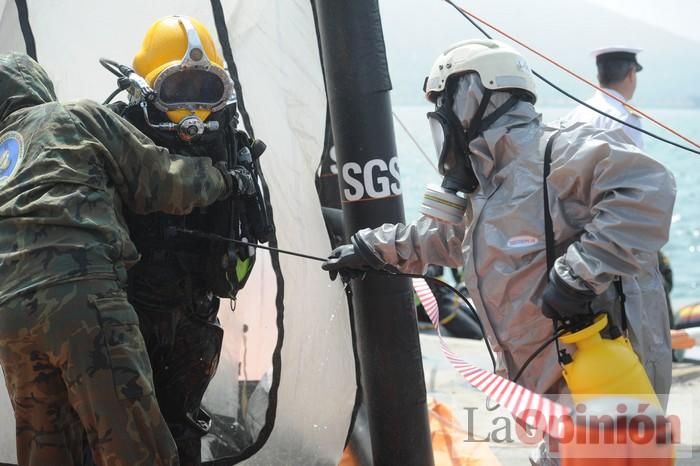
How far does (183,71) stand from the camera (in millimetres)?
3633

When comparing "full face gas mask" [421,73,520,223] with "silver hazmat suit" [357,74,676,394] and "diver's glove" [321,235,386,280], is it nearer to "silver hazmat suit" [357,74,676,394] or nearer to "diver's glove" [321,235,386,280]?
"silver hazmat suit" [357,74,676,394]

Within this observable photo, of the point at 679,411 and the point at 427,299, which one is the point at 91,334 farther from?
the point at 679,411

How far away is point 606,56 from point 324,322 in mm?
2352

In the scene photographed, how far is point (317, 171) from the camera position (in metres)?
4.56

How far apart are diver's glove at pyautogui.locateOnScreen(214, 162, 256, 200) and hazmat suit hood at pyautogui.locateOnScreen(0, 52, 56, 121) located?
69cm

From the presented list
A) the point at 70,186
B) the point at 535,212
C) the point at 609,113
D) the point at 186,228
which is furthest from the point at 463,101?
the point at 609,113

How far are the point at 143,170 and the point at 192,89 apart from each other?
0.52m

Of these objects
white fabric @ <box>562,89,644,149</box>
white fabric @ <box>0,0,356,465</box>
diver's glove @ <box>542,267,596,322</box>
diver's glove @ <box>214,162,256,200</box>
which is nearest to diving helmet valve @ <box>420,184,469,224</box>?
diver's glove @ <box>542,267,596,322</box>

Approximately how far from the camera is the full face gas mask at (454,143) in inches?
124

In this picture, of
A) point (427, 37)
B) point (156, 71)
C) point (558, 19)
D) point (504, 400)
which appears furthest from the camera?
point (427, 37)

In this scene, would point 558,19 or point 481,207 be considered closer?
point 481,207

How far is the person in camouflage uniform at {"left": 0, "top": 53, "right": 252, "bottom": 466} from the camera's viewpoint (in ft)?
10.0

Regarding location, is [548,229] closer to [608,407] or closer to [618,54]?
[608,407]

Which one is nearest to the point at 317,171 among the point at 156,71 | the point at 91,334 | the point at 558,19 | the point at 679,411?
the point at 156,71
